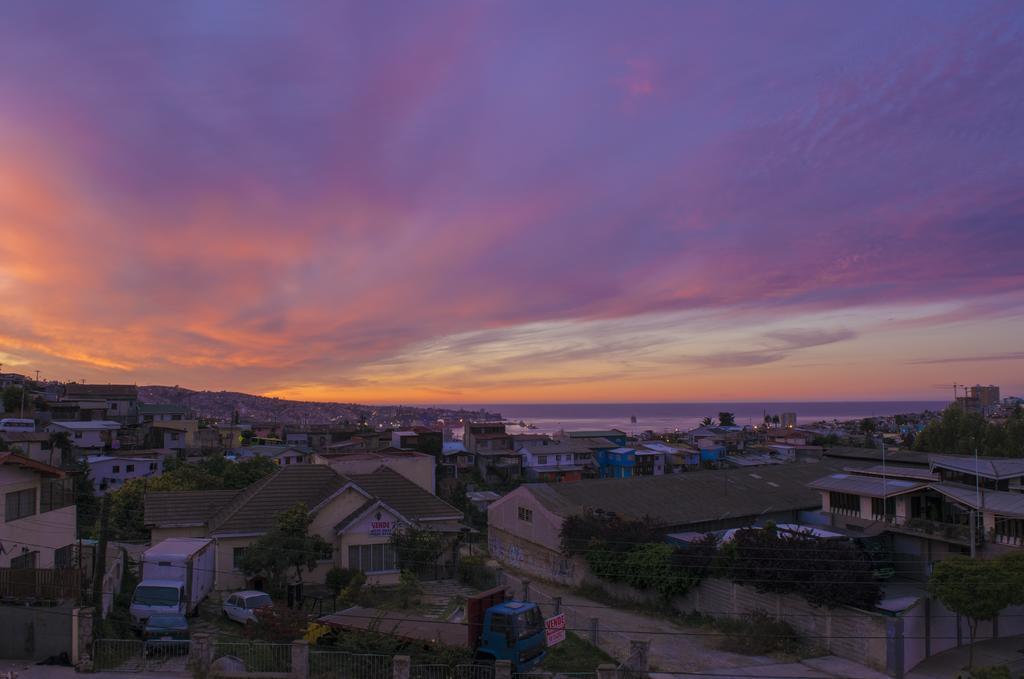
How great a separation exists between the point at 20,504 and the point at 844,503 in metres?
36.7

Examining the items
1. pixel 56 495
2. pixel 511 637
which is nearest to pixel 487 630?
pixel 511 637

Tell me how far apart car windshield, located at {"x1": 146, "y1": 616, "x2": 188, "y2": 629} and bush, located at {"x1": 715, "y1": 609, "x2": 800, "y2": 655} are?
17.4 meters

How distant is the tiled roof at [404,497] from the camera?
30.9 meters

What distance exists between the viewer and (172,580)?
22.1m

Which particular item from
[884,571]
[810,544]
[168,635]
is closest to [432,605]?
[168,635]

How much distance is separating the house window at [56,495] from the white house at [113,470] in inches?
1533

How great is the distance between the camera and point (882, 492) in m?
32.0

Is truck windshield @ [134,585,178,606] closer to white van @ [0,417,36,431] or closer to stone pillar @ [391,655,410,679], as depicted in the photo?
stone pillar @ [391,655,410,679]

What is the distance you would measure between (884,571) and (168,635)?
28012 mm

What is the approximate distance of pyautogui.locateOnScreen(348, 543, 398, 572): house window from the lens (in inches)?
1101

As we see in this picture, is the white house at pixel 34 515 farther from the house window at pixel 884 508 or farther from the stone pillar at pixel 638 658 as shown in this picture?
the house window at pixel 884 508

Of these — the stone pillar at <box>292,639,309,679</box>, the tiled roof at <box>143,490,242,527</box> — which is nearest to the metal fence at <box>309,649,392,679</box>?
the stone pillar at <box>292,639,309,679</box>

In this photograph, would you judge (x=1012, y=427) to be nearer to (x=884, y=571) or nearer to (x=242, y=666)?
(x=884, y=571)

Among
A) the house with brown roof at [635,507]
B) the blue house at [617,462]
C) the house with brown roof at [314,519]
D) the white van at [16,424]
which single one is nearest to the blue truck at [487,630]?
the house with brown roof at [314,519]
